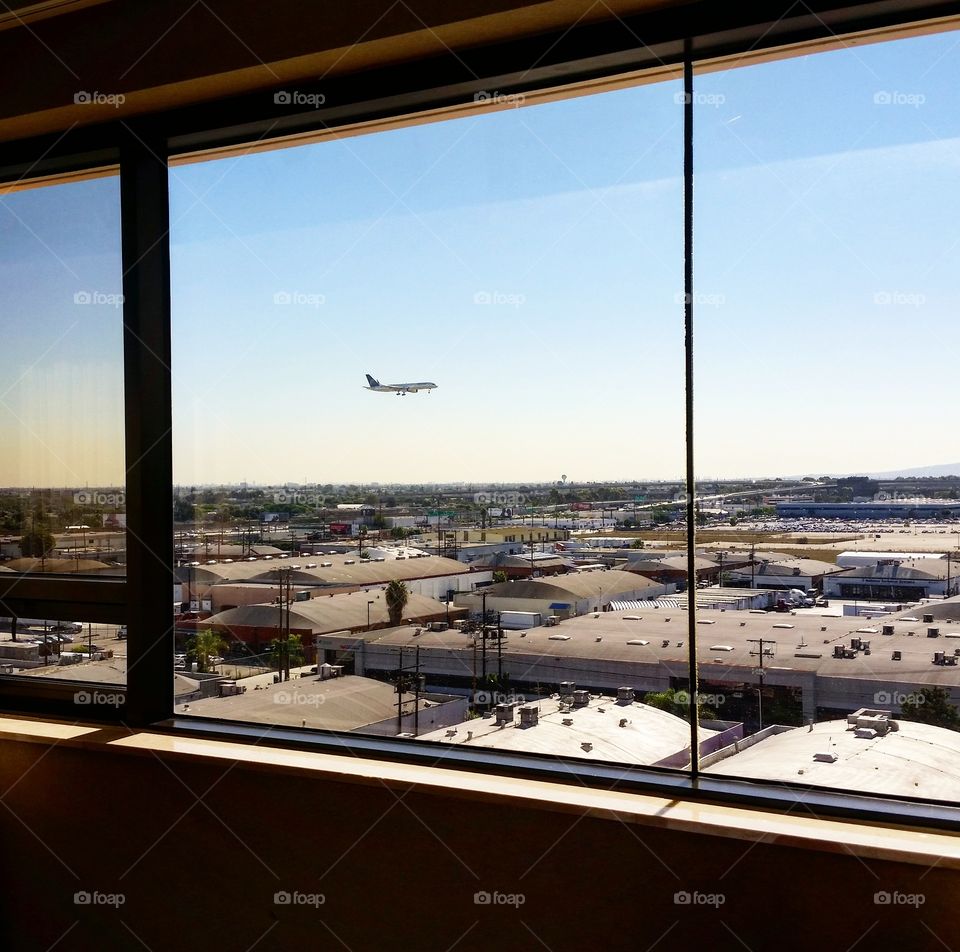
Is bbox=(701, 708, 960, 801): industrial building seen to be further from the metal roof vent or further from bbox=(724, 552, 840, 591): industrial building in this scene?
the metal roof vent

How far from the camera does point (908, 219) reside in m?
1.92

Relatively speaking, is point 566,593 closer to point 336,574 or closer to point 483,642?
point 483,642

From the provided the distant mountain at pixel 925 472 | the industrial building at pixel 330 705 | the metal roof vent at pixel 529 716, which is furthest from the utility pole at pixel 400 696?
the distant mountain at pixel 925 472

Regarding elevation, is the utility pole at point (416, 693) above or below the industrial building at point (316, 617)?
below

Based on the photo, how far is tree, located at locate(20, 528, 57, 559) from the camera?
9.68ft

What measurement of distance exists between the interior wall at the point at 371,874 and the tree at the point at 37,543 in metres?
0.63

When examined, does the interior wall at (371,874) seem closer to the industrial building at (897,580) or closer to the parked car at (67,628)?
the parked car at (67,628)

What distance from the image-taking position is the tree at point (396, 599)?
7.99 ft

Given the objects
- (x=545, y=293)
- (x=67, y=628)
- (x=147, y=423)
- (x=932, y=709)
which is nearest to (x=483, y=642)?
(x=545, y=293)

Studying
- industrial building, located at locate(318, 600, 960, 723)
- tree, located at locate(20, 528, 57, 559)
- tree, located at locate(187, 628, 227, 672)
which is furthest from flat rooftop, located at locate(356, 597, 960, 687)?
tree, located at locate(20, 528, 57, 559)

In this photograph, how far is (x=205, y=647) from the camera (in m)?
2.70

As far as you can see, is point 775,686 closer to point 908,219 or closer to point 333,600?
point 908,219

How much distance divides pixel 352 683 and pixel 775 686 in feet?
→ 3.77

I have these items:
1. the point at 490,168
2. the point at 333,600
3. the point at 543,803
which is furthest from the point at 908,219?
the point at 333,600
